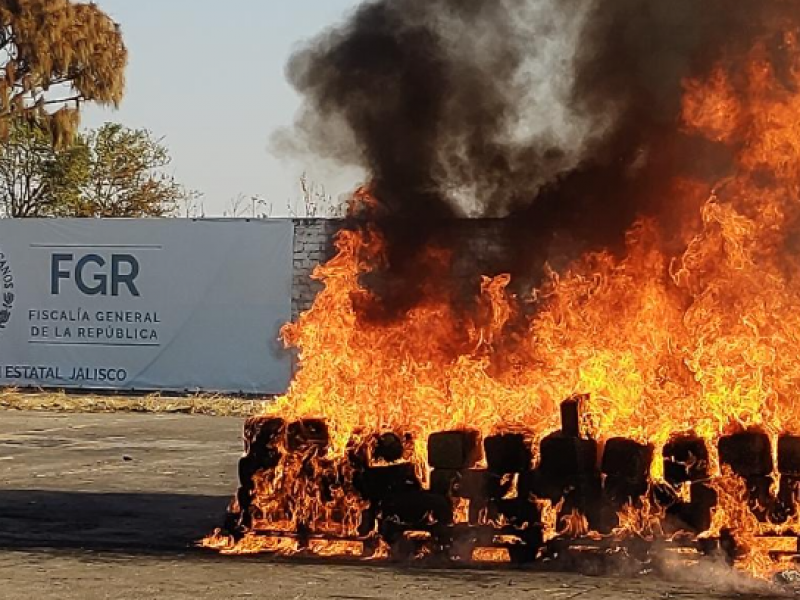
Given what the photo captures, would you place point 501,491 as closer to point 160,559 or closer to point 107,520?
point 160,559

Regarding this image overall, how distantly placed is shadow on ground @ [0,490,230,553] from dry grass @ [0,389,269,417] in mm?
9321

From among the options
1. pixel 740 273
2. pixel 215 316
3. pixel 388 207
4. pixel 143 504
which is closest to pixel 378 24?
pixel 388 207

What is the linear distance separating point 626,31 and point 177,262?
14836mm

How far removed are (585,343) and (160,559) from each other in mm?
3211

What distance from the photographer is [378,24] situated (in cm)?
1047

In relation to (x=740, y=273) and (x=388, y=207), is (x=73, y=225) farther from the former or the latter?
(x=740, y=273)

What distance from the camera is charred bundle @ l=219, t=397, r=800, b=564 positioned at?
8438mm

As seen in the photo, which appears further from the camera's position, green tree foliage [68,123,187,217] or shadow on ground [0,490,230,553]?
green tree foliage [68,123,187,217]

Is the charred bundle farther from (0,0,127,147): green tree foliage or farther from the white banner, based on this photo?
(0,0,127,147): green tree foliage

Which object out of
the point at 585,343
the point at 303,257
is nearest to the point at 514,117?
the point at 585,343

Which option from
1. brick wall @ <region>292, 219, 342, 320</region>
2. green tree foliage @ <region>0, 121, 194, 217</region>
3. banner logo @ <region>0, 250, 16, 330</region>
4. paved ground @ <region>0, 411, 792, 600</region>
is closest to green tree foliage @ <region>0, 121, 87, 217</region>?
green tree foliage @ <region>0, 121, 194, 217</region>

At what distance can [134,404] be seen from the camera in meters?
21.9

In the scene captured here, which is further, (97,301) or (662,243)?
(97,301)

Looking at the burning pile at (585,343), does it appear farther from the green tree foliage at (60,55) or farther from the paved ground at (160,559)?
the green tree foliage at (60,55)
